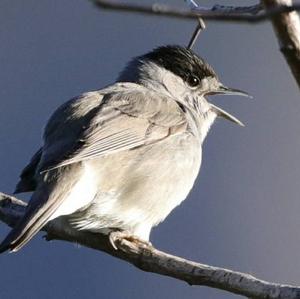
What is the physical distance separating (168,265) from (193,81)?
2123 millimetres

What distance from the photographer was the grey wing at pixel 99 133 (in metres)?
3.70

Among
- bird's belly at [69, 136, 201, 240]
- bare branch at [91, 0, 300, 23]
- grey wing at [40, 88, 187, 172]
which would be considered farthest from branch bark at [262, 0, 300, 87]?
bird's belly at [69, 136, 201, 240]

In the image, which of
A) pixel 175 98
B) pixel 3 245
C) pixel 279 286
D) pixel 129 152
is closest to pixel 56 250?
pixel 175 98

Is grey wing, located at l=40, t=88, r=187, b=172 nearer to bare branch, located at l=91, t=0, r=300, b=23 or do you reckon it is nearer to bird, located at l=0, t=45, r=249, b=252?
bird, located at l=0, t=45, r=249, b=252

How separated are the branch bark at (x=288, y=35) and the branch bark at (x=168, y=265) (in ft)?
4.86

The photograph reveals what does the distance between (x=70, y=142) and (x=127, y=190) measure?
40cm

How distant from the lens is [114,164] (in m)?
4.24

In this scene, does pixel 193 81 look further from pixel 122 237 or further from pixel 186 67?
pixel 122 237

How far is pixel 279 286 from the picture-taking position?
321 cm

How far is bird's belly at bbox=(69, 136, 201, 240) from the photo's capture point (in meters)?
4.14

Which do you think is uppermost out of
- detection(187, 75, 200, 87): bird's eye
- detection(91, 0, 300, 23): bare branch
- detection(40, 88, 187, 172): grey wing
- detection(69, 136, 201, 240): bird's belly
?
detection(91, 0, 300, 23): bare branch

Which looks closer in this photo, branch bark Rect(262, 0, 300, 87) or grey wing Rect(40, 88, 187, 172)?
branch bark Rect(262, 0, 300, 87)

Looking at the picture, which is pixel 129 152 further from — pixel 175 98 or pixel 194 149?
pixel 175 98

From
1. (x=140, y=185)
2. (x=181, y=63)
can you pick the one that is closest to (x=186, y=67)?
(x=181, y=63)
